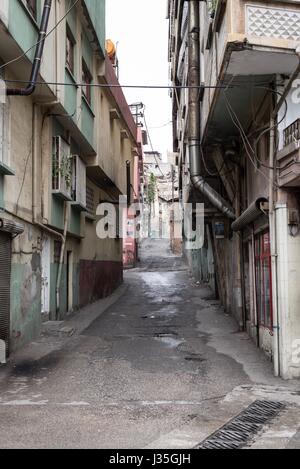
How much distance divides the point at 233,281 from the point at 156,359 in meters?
5.40

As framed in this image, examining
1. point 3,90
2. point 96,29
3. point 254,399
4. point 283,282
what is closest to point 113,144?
point 96,29

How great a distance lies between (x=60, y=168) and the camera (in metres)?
12.8

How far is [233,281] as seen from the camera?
49.3 feet

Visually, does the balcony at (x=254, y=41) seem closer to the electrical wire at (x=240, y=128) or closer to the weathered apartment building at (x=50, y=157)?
the electrical wire at (x=240, y=128)

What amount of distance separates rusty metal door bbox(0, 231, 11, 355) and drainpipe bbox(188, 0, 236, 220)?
626 centimetres

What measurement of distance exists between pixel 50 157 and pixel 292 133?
6.15 m

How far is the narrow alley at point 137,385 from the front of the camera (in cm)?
590

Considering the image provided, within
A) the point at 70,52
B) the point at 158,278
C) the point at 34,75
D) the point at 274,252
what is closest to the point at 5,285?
the point at 34,75

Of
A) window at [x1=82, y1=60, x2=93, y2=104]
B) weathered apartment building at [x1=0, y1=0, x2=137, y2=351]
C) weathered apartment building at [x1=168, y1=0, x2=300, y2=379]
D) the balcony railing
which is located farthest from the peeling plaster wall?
window at [x1=82, y1=60, x2=93, y2=104]

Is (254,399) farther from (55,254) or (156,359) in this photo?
(55,254)

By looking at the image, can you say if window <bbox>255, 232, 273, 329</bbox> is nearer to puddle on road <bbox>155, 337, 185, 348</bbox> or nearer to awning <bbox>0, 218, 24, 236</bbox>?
puddle on road <bbox>155, 337, 185, 348</bbox>

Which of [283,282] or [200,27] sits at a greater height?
[200,27]

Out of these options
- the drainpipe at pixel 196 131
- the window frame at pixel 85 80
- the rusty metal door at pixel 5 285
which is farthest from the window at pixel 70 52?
the rusty metal door at pixel 5 285

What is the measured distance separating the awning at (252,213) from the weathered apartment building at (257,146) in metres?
0.03
